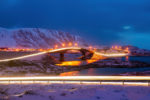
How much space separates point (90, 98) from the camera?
1267cm

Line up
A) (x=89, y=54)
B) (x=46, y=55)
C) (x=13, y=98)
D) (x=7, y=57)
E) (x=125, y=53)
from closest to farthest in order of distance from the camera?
(x=13, y=98) → (x=7, y=57) → (x=46, y=55) → (x=89, y=54) → (x=125, y=53)

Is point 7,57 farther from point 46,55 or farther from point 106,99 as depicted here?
point 106,99

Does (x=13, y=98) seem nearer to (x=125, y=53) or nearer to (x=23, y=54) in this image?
(x=23, y=54)

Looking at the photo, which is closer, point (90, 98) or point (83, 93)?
point (90, 98)

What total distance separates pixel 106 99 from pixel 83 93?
222cm

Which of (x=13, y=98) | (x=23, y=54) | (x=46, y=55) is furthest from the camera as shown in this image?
(x=46, y=55)

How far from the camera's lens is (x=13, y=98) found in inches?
472

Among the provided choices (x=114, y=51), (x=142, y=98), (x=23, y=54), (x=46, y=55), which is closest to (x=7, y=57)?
(x=23, y=54)

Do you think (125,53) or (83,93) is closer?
(83,93)

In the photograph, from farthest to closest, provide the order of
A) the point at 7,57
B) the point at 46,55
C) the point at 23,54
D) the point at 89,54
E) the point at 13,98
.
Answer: the point at 89,54
the point at 46,55
the point at 23,54
the point at 7,57
the point at 13,98

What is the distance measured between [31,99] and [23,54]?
4699 cm

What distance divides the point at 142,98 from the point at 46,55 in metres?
55.8

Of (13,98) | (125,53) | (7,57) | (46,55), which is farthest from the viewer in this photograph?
(125,53)

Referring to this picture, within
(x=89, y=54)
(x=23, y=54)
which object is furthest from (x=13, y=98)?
(x=89, y=54)
